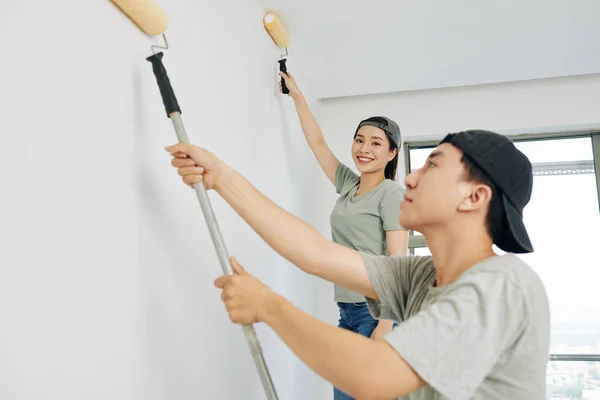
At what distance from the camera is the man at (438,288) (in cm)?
83

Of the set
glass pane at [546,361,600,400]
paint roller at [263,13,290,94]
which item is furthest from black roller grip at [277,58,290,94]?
glass pane at [546,361,600,400]

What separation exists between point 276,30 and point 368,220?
0.85 meters

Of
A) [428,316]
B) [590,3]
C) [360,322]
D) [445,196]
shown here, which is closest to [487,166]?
[445,196]

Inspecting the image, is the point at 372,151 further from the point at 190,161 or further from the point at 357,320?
the point at 190,161

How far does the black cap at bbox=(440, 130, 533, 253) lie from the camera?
3.34 ft

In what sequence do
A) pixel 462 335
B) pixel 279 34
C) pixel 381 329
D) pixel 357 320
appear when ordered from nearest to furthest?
pixel 462 335, pixel 381 329, pixel 357 320, pixel 279 34

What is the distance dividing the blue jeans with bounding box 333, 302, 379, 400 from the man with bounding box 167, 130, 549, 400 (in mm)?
682

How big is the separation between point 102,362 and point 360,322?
3.99 feet

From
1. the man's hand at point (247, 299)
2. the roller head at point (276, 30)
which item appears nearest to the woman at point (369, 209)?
the roller head at point (276, 30)

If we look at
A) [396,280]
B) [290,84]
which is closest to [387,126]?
[290,84]

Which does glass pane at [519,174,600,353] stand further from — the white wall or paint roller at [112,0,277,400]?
paint roller at [112,0,277,400]

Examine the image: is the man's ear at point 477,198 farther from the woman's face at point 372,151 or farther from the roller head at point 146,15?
the woman's face at point 372,151

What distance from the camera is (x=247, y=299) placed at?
0.95m

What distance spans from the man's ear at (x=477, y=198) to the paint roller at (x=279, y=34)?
4.16 feet
